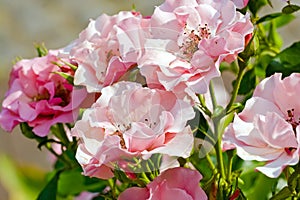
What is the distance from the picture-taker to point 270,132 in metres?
0.56

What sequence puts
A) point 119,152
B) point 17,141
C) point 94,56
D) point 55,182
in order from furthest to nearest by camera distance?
1. point 17,141
2. point 55,182
3. point 94,56
4. point 119,152

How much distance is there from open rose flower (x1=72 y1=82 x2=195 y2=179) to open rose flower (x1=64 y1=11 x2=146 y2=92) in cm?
3

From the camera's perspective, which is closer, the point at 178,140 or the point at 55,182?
the point at 178,140

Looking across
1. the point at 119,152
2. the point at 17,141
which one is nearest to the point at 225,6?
the point at 119,152

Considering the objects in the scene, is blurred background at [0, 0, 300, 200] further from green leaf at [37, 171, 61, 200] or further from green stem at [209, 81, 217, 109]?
green stem at [209, 81, 217, 109]

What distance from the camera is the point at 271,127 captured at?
561 mm

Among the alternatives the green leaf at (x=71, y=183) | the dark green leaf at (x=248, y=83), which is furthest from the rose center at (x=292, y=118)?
the green leaf at (x=71, y=183)

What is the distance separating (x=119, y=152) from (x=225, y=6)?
0.48 feet

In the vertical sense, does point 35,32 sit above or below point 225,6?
below

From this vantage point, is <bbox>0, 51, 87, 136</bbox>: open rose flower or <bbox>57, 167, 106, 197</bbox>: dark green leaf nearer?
<bbox>0, 51, 87, 136</bbox>: open rose flower

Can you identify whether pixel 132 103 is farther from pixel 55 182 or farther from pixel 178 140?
pixel 55 182

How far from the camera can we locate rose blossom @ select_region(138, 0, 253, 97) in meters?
0.59

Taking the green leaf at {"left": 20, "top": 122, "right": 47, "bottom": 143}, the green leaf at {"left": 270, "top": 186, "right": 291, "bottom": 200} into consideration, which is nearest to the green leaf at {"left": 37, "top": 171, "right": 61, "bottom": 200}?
the green leaf at {"left": 20, "top": 122, "right": 47, "bottom": 143}

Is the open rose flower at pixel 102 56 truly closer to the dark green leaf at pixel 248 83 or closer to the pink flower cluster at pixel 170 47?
the pink flower cluster at pixel 170 47
